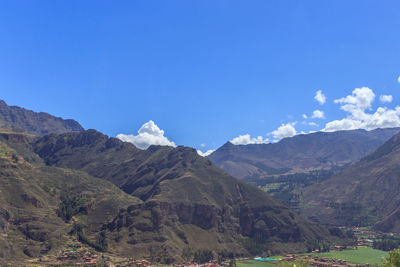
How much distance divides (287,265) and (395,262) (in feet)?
80.0

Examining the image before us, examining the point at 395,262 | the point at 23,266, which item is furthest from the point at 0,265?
the point at 395,262

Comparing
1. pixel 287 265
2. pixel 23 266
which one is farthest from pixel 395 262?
pixel 23 266

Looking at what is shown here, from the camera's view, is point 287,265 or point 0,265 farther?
point 0,265

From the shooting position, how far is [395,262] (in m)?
76.4

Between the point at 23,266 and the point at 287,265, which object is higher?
the point at 287,265

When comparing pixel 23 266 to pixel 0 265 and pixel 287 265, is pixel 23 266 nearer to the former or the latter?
pixel 0 265

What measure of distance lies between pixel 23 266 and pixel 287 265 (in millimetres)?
168223

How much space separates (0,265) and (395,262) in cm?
19957

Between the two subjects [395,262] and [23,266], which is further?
[23,266]

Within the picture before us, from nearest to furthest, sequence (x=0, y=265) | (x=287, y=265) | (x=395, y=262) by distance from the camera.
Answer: (x=395, y=262) < (x=287, y=265) < (x=0, y=265)

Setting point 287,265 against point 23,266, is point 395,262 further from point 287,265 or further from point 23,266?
point 23,266

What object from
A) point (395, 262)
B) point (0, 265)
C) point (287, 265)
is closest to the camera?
point (395, 262)

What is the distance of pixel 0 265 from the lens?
197 meters

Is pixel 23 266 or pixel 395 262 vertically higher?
pixel 395 262
